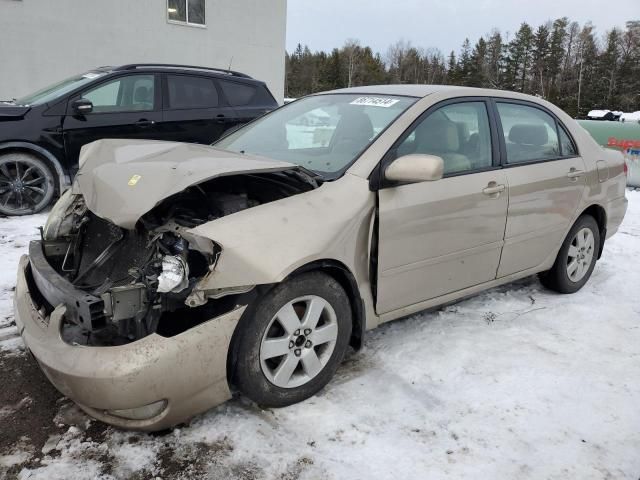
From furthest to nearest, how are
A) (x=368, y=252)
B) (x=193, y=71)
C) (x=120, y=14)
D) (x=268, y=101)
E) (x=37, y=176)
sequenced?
1. (x=120, y=14)
2. (x=268, y=101)
3. (x=193, y=71)
4. (x=37, y=176)
5. (x=368, y=252)

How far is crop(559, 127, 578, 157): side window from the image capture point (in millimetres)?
4312

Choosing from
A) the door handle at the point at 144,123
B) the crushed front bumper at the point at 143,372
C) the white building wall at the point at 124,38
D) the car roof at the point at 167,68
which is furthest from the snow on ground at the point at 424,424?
the white building wall at the point at 124,38

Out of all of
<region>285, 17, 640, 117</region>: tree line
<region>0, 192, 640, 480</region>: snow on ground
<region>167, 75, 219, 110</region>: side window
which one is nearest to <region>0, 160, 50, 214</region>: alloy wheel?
<region>167, 75, 219, 110</region>: side window

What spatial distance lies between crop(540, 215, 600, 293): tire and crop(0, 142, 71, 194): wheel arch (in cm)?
504

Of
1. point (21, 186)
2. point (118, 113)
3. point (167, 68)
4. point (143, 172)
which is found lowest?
point (21, 186)

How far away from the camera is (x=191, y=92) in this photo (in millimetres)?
7160

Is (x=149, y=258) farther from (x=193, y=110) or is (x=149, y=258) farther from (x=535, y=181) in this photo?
A: (x=193, y=110)

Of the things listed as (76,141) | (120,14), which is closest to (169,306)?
(76,141)

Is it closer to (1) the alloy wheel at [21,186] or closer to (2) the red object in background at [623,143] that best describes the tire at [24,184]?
(1) the alloy wheel at [21,186]

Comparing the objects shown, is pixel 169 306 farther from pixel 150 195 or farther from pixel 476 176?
pixel 476 176

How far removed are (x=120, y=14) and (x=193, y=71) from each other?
6618 millimetres

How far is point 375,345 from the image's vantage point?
347cm

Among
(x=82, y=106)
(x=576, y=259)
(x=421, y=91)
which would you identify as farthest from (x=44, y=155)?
(x=576, y=259)

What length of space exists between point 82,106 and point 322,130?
3831mm
